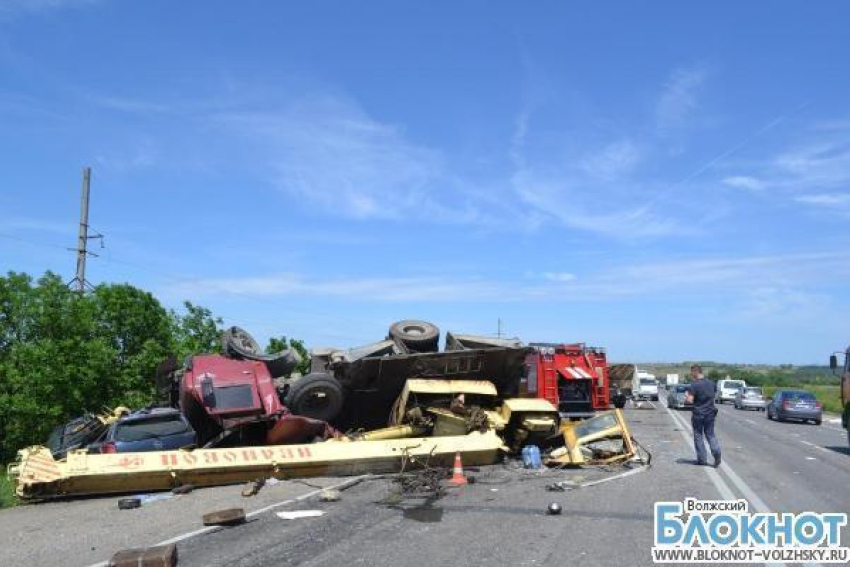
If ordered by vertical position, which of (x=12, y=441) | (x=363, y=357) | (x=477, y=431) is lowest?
(x=12, y=441)

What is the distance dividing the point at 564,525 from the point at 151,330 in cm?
2439

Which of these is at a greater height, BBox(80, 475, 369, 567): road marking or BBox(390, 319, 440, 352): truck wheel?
BBox(390, 319, 440, 352): truck wheel

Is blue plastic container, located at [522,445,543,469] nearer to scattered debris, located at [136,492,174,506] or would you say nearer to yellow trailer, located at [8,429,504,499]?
yellow trailer, located at [8,429,504,499]

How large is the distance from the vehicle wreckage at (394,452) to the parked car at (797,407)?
778 inches

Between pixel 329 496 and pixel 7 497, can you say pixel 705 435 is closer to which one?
pixel 329 496

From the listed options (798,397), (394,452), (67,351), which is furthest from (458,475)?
(798,397)

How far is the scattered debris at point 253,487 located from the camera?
10.2m

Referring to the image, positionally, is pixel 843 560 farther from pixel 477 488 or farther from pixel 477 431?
pixel 477 431

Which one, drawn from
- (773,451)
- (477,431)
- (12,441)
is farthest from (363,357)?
(12,441)

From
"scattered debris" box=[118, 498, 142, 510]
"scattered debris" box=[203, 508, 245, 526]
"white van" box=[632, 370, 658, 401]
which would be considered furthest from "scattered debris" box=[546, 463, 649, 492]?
"white van" box=[632, 370, 658, 401]

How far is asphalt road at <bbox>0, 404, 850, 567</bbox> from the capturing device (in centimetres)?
674

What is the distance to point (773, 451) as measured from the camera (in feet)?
55.2

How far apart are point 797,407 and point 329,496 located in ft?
86.6

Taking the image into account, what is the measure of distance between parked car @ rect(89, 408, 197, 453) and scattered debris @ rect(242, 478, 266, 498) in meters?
1.63
